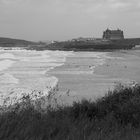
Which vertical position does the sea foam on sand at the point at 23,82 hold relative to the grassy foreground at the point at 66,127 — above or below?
below

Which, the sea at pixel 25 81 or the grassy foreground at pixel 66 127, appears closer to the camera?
the grassy foreground at pixel 66 127

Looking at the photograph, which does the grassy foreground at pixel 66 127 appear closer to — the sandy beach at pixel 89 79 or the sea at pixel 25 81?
the sea at pixel 25 81

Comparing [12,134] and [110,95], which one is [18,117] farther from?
[110,95]

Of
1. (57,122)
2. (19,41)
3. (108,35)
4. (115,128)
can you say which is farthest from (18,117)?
(19,41)

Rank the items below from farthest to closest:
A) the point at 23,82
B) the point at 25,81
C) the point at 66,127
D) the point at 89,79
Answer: the point at 89,79 < the point at 25,81 < the point at 23,82 < the point at 66,127

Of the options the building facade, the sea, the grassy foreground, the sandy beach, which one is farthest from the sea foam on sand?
the building facade

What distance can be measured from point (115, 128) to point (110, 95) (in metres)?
3.84

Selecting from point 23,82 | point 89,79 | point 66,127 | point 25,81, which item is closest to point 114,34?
point 89,79

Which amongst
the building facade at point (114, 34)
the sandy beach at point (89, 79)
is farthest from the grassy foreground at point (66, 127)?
the building facade at point (114, 34)

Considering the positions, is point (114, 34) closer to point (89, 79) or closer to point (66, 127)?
point (89, 79)

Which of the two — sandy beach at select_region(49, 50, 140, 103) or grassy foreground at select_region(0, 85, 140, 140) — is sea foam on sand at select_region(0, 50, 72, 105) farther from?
grassy foreground at select_region(0, 85, 140, 140)

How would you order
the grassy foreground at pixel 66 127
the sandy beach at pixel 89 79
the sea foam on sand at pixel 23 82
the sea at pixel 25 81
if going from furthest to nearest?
the sandy beach at pixel 89 79 → the sea at pixel 25 81 → the sea foam on sand at pixel 23 82 → the grassy foreground at pixel 66 127

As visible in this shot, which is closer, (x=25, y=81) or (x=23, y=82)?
(x=23, y=82)

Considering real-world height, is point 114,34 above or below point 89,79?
above
